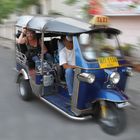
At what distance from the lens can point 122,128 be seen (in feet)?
20.4

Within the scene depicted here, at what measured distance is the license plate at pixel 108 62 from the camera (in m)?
6.42

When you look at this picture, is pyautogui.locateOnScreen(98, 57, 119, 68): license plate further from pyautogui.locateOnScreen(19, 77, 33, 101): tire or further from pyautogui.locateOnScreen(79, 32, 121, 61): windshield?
pyautogui.locateOnScreen(19, 77, 33, 101): tire

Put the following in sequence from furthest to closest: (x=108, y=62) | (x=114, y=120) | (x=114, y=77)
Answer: (x=108, y=62)
(x=114, y=77)
(x=114, y=120)

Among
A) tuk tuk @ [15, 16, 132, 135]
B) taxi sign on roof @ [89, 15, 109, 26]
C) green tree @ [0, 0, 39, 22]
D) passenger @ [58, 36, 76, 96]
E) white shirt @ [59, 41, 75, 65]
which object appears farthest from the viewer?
green tree @ [0, 0, 39, 22]

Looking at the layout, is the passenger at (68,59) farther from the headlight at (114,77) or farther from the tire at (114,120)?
the tire at (114,120)

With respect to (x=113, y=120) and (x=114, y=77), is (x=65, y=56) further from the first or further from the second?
(x=113, y=120)

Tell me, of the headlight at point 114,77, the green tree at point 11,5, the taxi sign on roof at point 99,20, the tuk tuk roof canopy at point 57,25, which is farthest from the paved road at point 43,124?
the green tree at point 11,5

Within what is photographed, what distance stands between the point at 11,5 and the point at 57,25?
2.85 m

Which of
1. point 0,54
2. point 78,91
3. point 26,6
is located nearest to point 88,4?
point 26,6

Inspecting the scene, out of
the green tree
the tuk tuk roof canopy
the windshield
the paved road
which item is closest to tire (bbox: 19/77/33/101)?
the paved road

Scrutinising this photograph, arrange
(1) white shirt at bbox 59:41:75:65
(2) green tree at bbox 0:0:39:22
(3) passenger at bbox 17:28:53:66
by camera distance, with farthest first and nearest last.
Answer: (2) green tree at bbox 0:0:39:22, (3) passenger at bbox 17:28:53:66, (1) white shirt at bbox 59:41:75:65

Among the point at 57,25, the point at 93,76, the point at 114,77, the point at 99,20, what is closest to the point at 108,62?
the point at 114,77

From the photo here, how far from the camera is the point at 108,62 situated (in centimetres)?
653

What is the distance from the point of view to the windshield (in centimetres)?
653
